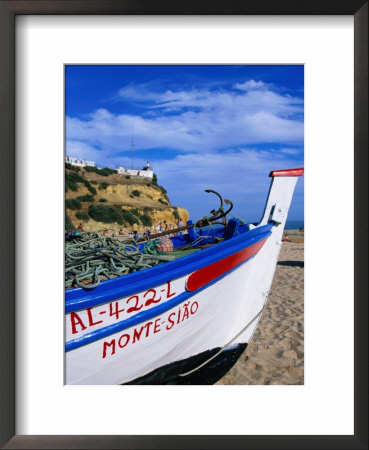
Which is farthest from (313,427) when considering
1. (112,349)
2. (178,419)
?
(112,349)

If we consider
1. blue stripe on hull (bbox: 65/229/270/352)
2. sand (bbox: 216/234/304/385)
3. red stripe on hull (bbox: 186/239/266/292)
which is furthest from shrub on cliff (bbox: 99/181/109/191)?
blue stripe on hull (bbox: 65/229/270/352)

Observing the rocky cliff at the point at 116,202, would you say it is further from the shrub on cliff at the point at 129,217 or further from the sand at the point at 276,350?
the sand at the point at 276,350

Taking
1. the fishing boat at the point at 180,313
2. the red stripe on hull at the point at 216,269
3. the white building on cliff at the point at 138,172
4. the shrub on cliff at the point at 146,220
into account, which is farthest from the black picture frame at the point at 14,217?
the white building on cliff at the point at 138,172

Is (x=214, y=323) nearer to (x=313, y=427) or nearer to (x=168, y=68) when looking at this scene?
(x=313, y=427)

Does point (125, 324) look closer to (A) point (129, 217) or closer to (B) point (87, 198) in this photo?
(B) point (87, 198)

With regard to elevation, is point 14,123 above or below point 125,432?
above

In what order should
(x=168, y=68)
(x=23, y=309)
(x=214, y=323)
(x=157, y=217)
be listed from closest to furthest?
(x=23, y=309)
(x=168, y=68)
(x=214, y=323)
(x=157, y=217)

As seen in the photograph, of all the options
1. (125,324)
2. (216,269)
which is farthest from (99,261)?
(216,269)
